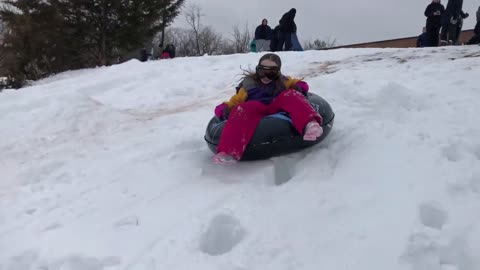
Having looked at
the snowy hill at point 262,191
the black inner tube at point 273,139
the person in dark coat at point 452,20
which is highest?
the person in dark coat at point 452,20

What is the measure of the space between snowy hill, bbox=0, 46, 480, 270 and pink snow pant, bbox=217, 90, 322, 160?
27cm

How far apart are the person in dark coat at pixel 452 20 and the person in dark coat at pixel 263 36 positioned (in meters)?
5.00

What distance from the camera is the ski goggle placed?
13.2 feet

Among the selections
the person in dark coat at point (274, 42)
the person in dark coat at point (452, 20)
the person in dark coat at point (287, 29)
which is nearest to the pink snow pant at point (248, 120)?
the person in dark coat at point (452, 20)

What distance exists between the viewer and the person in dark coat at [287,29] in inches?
452

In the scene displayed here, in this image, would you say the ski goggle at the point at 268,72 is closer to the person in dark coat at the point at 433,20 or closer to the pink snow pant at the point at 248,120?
the pink snow pant at the point at 248,120

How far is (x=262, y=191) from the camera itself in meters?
3.30

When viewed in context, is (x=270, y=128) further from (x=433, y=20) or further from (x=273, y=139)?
(x=433, y=20)

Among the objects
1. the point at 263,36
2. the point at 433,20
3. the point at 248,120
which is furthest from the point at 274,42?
the point at 248,120

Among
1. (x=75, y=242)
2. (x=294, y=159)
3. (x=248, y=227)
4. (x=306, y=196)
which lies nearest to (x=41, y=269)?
(x=75, y=242)

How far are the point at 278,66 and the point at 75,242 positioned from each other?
7.63 ft

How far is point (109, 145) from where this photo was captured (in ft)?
16.0

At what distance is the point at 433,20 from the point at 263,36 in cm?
503

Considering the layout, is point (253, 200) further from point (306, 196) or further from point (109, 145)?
point (109, 145)
